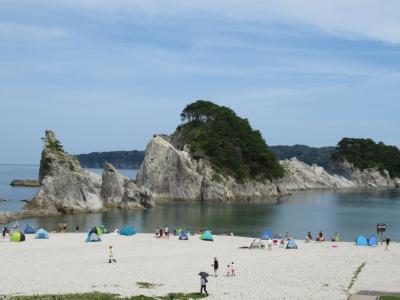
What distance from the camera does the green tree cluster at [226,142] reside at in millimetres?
127062

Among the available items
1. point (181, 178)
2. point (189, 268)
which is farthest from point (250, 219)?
point (189, 268)

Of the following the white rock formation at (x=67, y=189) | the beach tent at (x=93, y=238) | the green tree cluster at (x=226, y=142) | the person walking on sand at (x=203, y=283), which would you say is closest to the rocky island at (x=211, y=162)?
the green tree cluster at (x=226, y=142)

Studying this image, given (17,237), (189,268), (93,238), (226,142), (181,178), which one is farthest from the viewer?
(226,142)

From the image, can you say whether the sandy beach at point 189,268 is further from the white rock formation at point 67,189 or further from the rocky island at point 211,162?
the rocky island at point 211,162

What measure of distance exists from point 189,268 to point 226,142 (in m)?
96.3

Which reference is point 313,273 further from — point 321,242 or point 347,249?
point 321,242

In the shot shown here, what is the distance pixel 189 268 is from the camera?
35750 millimetres

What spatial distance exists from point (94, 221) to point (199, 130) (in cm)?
6380

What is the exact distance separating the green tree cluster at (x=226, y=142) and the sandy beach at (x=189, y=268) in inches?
2989

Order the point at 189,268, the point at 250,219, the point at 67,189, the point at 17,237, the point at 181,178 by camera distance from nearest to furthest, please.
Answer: the point at 189,268, the point at 17,237, the point at 250,219, the point at 67,189, the point at 181,178

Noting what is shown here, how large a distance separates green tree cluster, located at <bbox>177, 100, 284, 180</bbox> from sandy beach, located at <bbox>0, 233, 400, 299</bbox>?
2989 inches

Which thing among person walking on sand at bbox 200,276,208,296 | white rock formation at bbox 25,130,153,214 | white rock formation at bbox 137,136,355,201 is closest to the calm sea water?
white rock formation at bbox 25,130,153,214

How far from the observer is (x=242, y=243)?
51312 mm

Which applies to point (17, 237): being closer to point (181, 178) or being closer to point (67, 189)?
point (67, 189)
